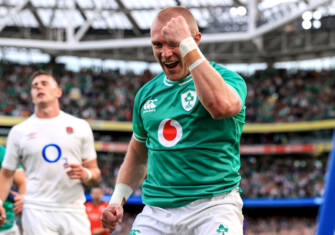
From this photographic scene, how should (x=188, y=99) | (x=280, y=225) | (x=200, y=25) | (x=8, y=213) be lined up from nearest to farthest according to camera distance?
1. (x=188, y=99)
2. (x=8, y=213)
3. (x=280, y=225)
4. (x=200, y=25)

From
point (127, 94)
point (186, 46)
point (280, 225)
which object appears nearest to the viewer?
point (186, 46)

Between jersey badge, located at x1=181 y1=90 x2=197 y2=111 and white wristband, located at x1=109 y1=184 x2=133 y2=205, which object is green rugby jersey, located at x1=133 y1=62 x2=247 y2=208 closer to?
jersey badge, located at x1=181 y1=90 x2=197 y2=111

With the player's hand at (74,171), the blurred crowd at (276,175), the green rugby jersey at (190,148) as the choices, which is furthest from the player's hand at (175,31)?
the blurred crowd at (276,175)

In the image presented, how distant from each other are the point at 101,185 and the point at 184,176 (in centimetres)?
2556

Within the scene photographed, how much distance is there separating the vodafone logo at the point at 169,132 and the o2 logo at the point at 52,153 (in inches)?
105

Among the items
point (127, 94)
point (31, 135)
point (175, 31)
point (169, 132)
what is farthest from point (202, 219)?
point (127, 94)

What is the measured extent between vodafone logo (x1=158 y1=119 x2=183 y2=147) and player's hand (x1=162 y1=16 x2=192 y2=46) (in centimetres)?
49

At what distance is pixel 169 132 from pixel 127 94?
103 ft

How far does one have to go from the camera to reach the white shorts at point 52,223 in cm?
501

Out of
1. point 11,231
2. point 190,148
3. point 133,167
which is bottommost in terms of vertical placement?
point 11,231

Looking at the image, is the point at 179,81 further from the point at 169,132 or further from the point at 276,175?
the point at 276,175

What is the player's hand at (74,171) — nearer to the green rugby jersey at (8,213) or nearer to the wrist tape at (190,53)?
the green rugby jersey at (8,213)

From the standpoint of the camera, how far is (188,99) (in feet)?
8.95

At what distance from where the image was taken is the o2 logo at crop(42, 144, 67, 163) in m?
5.20
